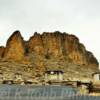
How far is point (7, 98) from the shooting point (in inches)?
1775

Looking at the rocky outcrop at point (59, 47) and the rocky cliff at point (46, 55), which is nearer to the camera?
the rocky cliff at point (46, 55)

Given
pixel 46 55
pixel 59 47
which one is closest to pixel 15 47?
pixel 46 55

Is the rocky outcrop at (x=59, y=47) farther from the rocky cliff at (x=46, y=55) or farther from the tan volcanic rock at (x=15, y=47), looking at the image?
the tan volcanic rock at (x=15, y=47)

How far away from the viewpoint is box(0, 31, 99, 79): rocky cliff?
497ft

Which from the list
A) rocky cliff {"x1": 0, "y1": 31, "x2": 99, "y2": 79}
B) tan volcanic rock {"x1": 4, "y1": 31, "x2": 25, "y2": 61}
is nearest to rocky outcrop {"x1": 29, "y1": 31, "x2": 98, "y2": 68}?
rocky cliff {"x1": 0, "y1": 31, "x2": 99, "y2": 79}

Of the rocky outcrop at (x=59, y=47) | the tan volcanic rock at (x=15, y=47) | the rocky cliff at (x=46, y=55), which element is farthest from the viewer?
the rocky outcrop at (x=59, y=47)

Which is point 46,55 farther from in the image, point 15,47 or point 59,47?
point 15,47

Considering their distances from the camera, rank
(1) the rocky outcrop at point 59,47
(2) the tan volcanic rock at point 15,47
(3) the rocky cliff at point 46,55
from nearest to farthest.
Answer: (3) the rocky cliff at point 46,55
(2) the tan volcanic rock at point 15,47
(1) the rocky outcrop at point 59,47

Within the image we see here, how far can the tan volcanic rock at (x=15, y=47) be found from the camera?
165250 millimetres

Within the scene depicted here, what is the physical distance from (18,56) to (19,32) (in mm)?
9381

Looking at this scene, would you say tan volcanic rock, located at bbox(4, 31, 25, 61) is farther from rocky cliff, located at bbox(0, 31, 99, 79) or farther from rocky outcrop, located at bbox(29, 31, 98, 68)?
rocky outcrop, located at bbox(29, 31, 98, 68)

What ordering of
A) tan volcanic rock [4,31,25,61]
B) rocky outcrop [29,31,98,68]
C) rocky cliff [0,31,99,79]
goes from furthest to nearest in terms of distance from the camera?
rocky outcrop [29,31,98,68], tan volcanic rock [4,31,25,61], rocky cliff [0,31,99,79]

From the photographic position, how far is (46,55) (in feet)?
559

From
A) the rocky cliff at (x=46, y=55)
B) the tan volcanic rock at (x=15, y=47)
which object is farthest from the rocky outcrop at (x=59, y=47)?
the tan volcanic rock at (x=15, y=47)
